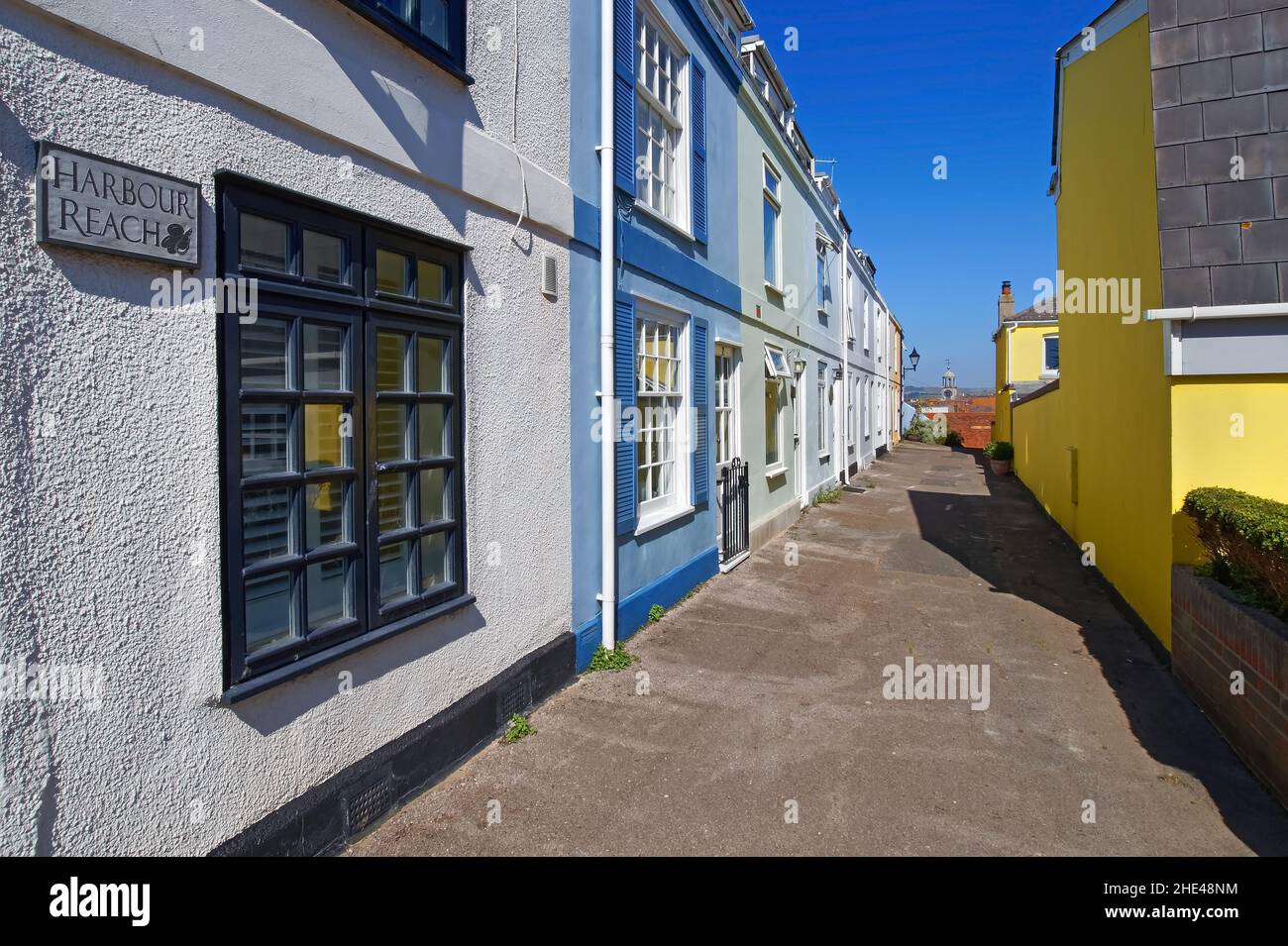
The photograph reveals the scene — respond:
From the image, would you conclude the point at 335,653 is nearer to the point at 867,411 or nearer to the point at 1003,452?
the point at 1003,452

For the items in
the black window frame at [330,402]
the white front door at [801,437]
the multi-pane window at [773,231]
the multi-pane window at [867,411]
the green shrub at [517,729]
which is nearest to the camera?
the black window frame at [330,402]

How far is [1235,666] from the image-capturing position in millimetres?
4273

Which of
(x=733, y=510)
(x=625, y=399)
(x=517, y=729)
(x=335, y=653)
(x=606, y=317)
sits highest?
(x=606, y=317)

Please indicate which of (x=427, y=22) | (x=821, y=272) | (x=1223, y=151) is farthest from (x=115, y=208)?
(x=821, y=272)

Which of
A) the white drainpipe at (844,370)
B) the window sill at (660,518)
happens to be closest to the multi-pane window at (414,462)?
the window sill at (660,518)

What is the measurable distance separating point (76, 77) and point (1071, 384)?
10387mm

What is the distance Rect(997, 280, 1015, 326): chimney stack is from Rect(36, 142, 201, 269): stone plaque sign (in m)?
30.0

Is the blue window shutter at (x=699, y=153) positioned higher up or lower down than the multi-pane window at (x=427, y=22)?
higher up

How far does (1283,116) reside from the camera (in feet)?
16.6

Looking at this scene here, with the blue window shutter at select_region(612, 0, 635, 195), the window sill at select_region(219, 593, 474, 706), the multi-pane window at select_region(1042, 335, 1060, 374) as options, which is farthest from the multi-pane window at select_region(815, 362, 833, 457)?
the multi-pane window at select_region(1042, 335, 1060, 374)

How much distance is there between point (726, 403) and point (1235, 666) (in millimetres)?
5530

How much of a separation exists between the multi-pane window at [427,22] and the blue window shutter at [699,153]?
383 cm

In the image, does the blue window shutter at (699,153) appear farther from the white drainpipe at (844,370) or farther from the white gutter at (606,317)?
the white drainpipe at (844,370)

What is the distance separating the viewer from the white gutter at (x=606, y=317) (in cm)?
570
